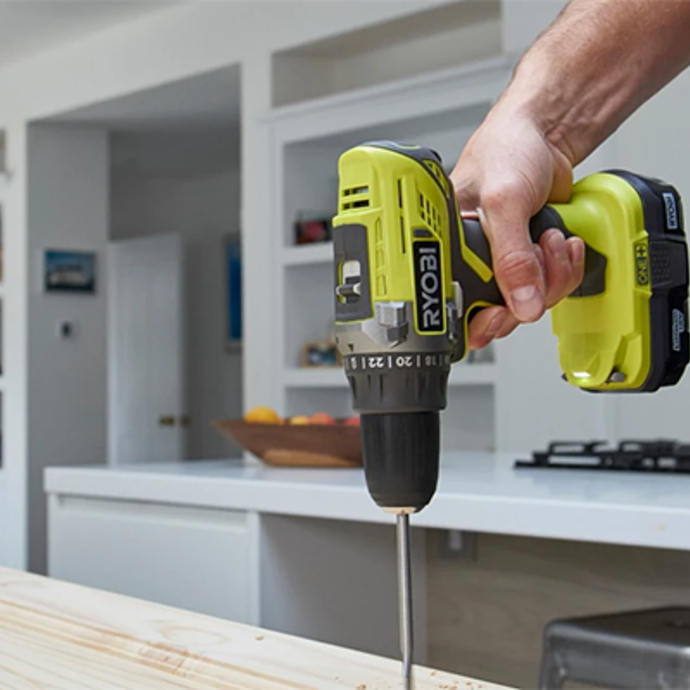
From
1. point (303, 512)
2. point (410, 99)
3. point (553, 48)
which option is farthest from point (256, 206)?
point (553, 48)

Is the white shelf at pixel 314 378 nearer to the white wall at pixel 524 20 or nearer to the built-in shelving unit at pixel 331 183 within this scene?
the built-in shelving unit at pixel 331 183

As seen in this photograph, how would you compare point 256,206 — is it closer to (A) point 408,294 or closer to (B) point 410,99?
(B) point 410,99

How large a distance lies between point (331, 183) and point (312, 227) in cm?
25

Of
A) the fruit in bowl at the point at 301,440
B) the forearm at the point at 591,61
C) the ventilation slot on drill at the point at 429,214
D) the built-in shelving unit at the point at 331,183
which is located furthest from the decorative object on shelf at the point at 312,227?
the ventilation slot on drill at the point at 429,214

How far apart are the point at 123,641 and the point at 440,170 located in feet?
1.36

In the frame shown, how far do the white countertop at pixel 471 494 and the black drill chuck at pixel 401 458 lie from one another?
0.52m

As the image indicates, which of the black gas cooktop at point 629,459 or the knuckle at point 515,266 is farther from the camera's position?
the black gas cooktop at point 629,459

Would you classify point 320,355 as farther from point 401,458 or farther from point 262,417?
point 401,458

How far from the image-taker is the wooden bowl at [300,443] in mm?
1847

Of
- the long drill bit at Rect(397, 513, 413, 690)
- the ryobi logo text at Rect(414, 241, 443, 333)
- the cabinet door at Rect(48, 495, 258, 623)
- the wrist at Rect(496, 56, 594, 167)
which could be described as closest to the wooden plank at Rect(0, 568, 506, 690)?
the long drill bit at Rect(397, 513, 413, 690)

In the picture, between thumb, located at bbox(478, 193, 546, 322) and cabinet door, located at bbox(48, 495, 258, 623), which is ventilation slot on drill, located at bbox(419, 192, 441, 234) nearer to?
thumb, located at bbox(478, 193, 546, 322)

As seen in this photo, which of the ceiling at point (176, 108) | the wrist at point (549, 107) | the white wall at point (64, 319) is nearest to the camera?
the wrist at point (549, 107)

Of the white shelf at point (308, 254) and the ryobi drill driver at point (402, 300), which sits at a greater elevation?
the white shelf at point (308, 254)

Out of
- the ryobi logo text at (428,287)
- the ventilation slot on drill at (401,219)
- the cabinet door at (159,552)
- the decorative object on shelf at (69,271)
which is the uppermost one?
the decorative object on shelf at (69,271)
